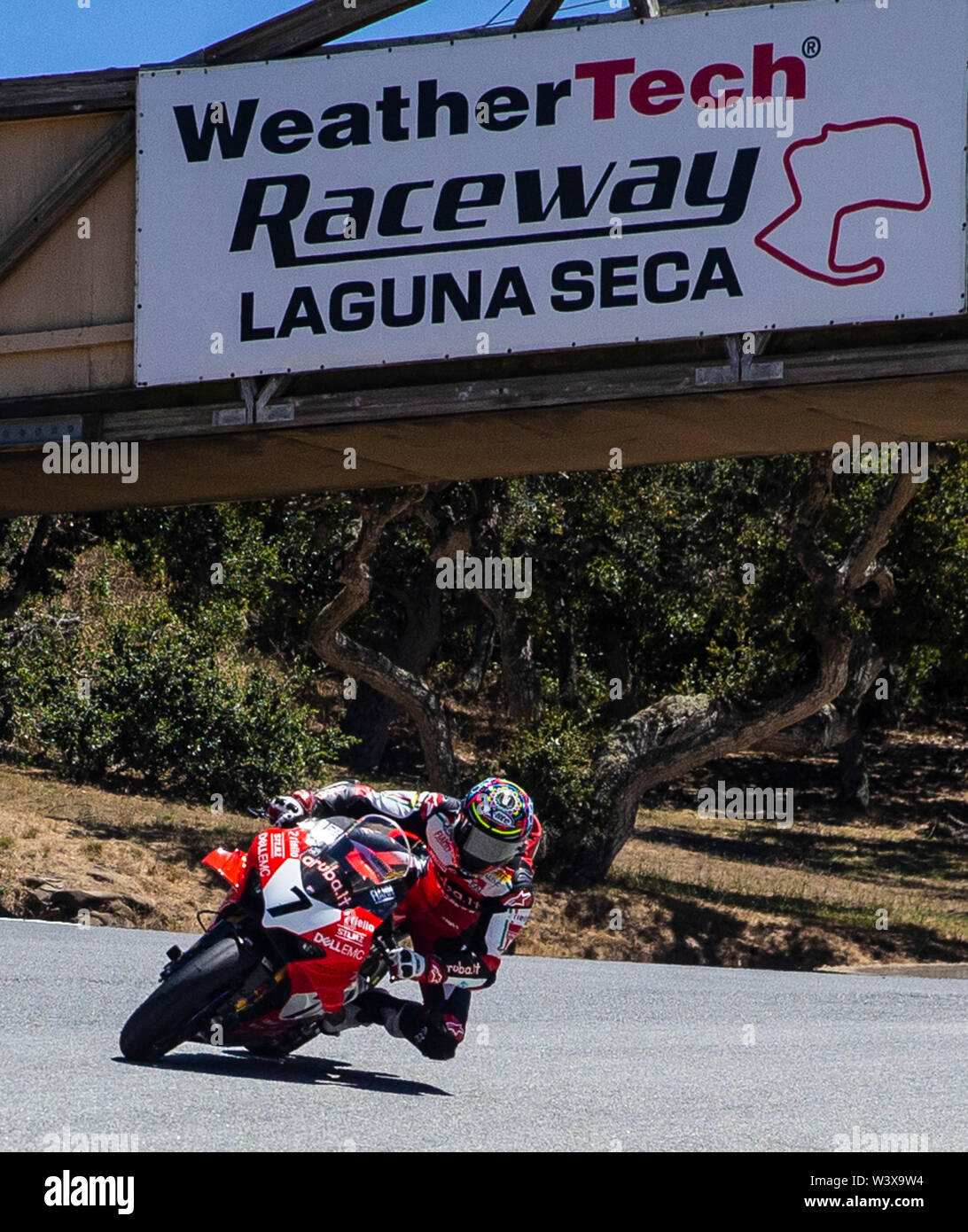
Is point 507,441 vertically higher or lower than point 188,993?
higher

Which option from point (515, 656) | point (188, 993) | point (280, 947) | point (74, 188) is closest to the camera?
point (188, 993)

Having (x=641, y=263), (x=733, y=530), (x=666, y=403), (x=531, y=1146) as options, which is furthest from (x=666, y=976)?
(x=733, y=530)

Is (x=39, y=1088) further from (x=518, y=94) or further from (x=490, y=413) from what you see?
(x=518, y=94)

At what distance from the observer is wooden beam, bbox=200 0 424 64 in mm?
12961

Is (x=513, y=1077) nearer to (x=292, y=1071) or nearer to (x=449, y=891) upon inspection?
(x=449, y=891)

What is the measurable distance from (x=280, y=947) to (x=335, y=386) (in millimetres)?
6720

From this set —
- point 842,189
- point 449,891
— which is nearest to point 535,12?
point 842,189

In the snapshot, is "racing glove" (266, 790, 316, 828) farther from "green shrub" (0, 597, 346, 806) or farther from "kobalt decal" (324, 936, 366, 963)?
"green shrub" (0, 597, 346, 806)

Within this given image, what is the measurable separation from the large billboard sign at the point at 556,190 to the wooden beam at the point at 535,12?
202mm

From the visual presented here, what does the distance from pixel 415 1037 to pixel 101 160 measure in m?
8.63

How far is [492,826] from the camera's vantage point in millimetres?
7410

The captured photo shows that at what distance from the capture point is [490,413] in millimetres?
12180

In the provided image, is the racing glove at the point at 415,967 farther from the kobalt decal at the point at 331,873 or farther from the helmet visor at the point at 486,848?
the helmet visor at the point at 486,848

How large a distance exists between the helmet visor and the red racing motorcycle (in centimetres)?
37
